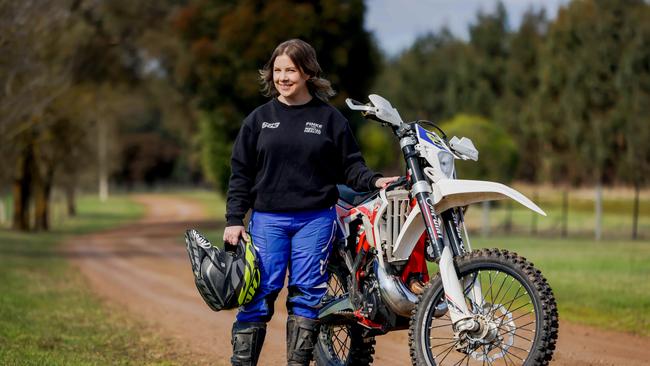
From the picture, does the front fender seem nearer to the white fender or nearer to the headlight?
the white fender

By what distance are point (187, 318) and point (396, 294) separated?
645cm

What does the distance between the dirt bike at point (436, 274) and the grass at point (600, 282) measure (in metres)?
4.63

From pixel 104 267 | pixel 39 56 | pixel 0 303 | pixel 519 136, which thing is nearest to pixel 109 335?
pixel 0 303

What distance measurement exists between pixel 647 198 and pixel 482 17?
33.9 m

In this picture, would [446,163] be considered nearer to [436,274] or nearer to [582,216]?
[436,274]

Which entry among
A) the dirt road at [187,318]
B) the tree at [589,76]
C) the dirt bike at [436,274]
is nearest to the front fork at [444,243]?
the dirt bike at [436,274]

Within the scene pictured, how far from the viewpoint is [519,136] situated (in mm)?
61188

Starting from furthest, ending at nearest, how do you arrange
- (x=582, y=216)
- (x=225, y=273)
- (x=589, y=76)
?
(x=589, y=76) < (x=582, y=216) < (x=225, y=273)

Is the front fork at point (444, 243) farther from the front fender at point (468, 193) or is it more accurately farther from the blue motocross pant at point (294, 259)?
the blue motocross pant at point (294, 259)

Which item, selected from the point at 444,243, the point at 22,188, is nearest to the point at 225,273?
the point at 444,243

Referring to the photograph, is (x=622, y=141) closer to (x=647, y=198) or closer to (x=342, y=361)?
(x=647, y=198)

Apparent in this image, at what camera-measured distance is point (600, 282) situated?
49.4 ft

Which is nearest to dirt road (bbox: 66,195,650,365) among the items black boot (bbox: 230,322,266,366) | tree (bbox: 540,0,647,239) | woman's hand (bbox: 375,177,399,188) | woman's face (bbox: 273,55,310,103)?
black boot (bbox: 230,322,266,366)

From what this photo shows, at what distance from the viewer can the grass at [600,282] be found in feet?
36.7
